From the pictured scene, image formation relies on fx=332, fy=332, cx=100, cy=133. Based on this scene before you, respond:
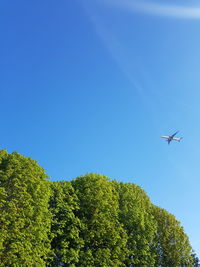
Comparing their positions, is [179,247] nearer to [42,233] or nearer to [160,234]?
[160,234]

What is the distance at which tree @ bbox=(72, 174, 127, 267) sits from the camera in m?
31.8

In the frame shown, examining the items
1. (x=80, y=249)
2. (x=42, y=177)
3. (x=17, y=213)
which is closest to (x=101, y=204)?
(x=80, y=249)

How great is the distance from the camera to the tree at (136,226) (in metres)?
35.7

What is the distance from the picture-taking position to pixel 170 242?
41812mm


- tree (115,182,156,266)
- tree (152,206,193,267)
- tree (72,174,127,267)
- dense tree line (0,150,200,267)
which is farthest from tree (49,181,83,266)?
tree (152,206,193,267)

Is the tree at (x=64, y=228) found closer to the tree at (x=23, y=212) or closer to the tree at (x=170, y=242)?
the tree at (x=23, y=212)

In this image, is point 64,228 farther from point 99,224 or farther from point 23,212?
point 23,212

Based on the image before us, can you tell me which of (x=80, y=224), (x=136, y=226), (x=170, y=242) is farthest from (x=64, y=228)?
(x=170, y=242)

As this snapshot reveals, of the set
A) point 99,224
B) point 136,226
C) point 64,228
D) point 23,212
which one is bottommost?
point 23,212

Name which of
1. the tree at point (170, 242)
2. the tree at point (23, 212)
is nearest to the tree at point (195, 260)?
the tree at point (170, 242)

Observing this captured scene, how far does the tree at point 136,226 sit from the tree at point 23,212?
10442 mm

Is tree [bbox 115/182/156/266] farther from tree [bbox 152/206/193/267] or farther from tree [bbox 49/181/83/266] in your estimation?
tree [bbox 49/181/83/266]

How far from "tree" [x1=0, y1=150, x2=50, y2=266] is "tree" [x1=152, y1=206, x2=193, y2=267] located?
55.9ft

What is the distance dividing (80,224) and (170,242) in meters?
15.5
